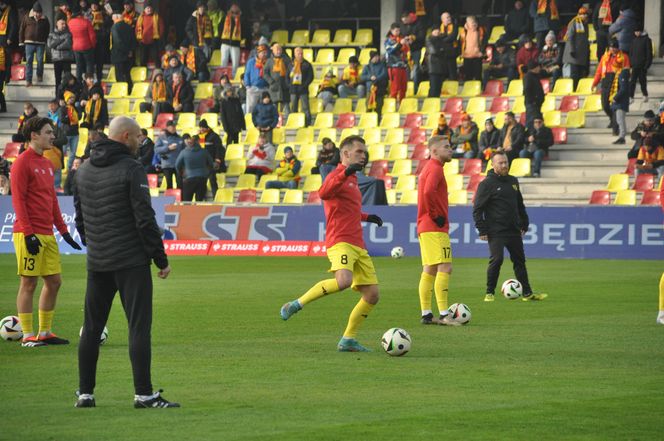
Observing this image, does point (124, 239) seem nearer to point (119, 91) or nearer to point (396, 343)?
point (396, 343)

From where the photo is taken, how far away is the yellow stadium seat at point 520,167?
32.9 metres

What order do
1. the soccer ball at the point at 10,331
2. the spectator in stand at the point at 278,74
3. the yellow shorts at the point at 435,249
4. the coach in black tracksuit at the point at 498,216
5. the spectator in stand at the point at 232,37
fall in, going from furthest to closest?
1. the spectator in stand at the point at 232,37
2. the spectator in stand at the point at 278,74
3. the coach in black tracksuit at the point at 498,216
4. the yellow shorts at the point at 435,249
5. the soccer ball at the point at 10,331

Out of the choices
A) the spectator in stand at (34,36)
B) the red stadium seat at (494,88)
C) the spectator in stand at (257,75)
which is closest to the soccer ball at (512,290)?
the red stadium seat at (494,88)

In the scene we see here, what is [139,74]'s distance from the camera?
136 ft

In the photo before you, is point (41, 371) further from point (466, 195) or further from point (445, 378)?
point (466, 195)

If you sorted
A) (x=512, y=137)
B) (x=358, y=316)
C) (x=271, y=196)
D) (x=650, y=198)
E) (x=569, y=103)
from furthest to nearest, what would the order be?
(x=569, y=103) < (x=271, y=196) < (x=512, y=137) < (x=650, y=198) < (x=358, y=316)

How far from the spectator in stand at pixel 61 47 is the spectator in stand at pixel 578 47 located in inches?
568

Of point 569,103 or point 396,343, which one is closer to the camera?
point 396,343

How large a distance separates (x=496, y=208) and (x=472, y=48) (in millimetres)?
18999

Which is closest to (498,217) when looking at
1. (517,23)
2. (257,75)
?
(517,23)

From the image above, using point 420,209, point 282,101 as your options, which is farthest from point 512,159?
point 420,209

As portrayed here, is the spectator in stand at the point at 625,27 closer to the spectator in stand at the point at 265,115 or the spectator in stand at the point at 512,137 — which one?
the spectator in stand at the point at 512,137

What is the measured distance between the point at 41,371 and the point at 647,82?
26772mm

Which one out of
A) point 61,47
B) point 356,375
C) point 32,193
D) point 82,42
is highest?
point 82,42
